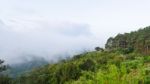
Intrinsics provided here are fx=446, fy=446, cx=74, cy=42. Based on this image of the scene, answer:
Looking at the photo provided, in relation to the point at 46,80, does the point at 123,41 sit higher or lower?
higher

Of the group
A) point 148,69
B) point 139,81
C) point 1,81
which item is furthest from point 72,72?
point 139,81

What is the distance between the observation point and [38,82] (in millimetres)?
63281

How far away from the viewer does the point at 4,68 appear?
3931 cm

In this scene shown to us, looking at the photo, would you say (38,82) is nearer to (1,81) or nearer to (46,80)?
(46,80)

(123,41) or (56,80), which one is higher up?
(123,41)

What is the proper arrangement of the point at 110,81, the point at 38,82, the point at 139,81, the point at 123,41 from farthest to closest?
1. the point at 123,41
2. the point at 38,82
3. the point at 139,81
4. the point at 110,81

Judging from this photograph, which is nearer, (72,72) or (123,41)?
(72,72)

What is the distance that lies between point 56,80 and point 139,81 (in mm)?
47889

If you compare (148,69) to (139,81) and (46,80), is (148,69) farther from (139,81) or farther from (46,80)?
(46,80)

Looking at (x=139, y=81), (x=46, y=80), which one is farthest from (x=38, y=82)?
(x=139, y=81)

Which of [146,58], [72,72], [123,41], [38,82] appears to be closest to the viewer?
[146,58]

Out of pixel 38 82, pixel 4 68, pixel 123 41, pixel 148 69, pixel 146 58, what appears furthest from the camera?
pixel 123 41

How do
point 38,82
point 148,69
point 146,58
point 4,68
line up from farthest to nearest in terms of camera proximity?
1. point 38,82
2. point 4,68
3. point 146,58
4. point 148,69

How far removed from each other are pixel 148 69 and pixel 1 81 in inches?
867
